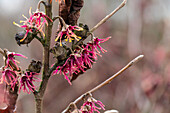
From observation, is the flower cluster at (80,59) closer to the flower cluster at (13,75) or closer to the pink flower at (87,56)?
the pink flower at (87,56)

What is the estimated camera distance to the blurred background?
3.27m

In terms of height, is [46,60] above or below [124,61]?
below

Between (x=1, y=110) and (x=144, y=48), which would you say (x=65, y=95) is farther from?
(x=1, y=110)

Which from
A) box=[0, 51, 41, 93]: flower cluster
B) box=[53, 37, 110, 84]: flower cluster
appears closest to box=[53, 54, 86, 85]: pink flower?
box=[53, 37, 110, 84]: flower cluster

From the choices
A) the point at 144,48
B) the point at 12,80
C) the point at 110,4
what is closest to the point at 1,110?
the point at 12,80

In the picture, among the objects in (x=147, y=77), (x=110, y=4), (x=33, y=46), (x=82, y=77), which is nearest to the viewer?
(x=147, y=77)

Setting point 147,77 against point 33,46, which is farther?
point 33,46

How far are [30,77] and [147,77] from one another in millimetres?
3035

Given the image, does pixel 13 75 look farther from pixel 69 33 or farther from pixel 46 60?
pixel 69 33

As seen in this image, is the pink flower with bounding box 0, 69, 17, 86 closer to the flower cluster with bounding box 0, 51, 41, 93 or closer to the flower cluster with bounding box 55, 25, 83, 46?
the flower cluster with bounding box 0, 51, 41, 93

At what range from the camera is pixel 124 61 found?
14.5ft

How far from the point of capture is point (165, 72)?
3.13 m

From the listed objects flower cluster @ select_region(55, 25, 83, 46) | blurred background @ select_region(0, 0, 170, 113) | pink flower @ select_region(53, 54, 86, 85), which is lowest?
pink flower @ select_region(53, 54, 86, 85)

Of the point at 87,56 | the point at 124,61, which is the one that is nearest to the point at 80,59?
the point at 87,56
